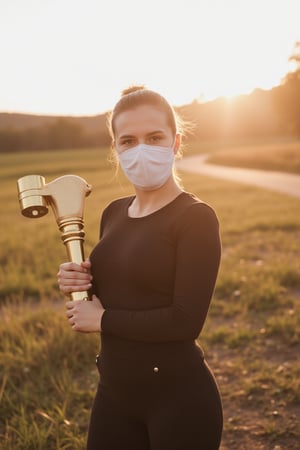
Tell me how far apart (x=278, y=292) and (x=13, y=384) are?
10.6 feet

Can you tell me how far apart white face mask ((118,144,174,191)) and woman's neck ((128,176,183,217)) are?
0.02m

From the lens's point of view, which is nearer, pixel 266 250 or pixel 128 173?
pixel 128 173

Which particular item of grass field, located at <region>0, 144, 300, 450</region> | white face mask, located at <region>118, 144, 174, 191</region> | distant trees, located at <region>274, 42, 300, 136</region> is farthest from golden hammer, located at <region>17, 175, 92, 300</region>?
distant trees, located at <region>274, 42, 300, 136</region>

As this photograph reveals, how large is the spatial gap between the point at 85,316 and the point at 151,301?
0.26 metres

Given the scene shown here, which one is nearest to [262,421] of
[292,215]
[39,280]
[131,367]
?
[131,367]

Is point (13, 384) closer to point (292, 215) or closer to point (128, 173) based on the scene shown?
point (128, 173)

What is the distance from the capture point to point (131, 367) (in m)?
1.97

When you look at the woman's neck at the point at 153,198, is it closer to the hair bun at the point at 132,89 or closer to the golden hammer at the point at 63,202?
the golden hammer at the point at 63,202

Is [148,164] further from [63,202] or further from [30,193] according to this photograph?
[30,193]

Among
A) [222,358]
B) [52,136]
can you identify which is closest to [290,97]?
[222,358]

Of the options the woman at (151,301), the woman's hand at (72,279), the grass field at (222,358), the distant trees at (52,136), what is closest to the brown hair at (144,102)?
the woman at (151,301)

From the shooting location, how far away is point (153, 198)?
2084 millimetres

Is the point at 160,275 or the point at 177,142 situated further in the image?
the point at 177,142

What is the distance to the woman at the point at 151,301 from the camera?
180 centimetres
